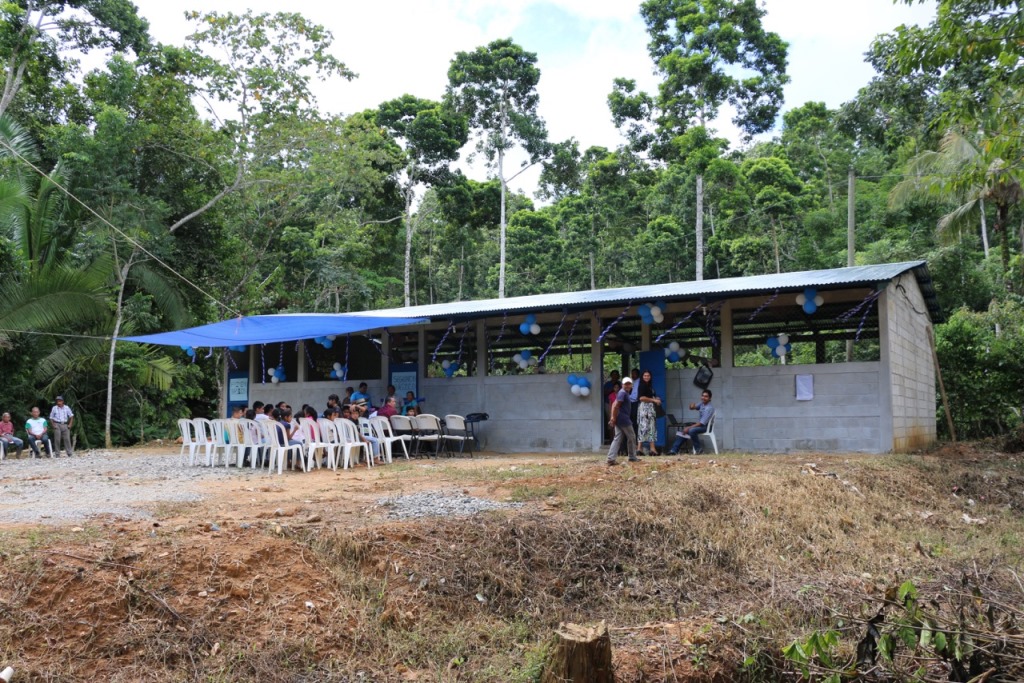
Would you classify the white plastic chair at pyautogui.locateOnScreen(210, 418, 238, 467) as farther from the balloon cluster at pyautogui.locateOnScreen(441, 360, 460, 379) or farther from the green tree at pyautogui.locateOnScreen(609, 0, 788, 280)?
the green tree at pyautogui.locateOnScreen(609, 0, 788, 280)

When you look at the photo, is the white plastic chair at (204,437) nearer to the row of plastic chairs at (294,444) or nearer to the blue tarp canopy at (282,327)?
the row of plastic chairs at (294,444)

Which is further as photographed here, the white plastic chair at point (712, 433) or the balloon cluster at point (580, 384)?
the balloon cluster at point (580, 384)

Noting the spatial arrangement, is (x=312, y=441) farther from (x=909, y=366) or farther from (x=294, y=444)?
(x=909, y=366)

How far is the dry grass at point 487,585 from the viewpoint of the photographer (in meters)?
4.66

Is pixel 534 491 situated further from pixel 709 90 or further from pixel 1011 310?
pixel 709 90

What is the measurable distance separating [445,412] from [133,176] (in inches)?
396

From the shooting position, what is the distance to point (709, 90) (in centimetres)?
2961

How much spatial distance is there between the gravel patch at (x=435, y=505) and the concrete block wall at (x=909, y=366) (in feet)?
23.1

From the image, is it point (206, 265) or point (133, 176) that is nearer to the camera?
point (133, 176)

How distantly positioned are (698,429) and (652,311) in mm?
1928

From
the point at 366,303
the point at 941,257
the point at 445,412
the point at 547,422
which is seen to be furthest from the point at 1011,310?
the point at 366,303

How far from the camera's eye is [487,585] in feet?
19.0

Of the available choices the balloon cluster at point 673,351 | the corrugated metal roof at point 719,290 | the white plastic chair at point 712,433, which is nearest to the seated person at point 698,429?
the white plastic chair at point 712,433

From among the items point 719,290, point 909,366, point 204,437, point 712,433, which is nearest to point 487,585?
point 712,433
